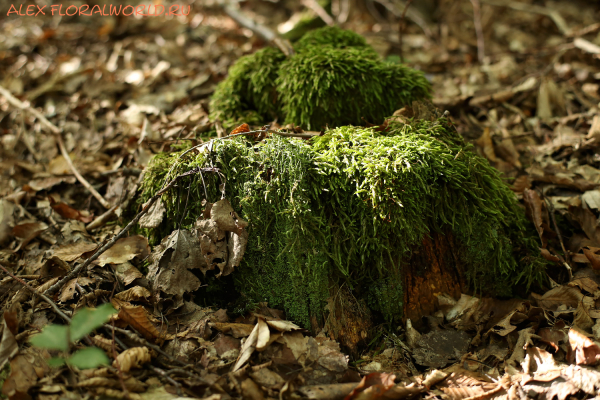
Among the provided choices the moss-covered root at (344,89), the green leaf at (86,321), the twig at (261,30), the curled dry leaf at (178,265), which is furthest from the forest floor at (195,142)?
the moss-covered root at (344,89)

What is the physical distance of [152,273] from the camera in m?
2.39

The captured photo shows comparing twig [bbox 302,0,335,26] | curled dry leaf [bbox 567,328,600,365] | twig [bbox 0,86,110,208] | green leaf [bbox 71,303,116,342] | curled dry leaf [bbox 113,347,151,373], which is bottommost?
curled dry leaf [bbox 567,328,600,365]

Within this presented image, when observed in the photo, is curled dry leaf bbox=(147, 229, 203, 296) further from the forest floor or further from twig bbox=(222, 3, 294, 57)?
twig bbox=(222, 3, 294, 57)

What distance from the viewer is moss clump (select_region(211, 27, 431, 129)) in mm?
2938

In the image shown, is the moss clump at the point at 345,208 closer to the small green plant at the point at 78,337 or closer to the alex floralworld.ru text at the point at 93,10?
the small green plant at the point at 78,337

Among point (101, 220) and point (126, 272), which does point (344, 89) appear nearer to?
point (126, 272)

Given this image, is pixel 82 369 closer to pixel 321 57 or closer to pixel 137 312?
pixel 137 312

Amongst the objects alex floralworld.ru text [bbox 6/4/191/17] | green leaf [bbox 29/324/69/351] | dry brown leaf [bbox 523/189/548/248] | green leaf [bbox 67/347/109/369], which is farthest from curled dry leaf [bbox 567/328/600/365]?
alex floralworld.ru text [bbox 6/4/191/17]

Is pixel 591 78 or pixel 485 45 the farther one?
pixel 485 45

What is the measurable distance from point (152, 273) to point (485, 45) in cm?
537

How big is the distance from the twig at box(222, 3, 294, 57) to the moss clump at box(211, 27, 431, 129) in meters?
0.13

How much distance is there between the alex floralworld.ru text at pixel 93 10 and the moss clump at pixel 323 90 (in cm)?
378

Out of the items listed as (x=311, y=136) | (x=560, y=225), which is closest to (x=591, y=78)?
(x=560, y=225)

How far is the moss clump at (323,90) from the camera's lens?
2.94 meters
